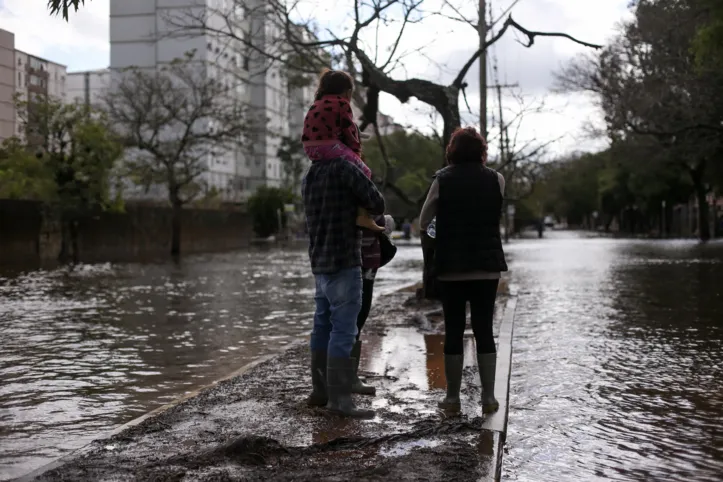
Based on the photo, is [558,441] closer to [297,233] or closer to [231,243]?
[231,243]

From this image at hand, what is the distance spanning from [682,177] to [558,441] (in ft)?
159

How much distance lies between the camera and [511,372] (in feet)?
23.2

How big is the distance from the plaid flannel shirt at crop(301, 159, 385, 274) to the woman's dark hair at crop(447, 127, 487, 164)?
0.67 meters

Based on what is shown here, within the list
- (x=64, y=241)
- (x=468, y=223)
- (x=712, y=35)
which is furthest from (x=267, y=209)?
(x=468, y=223)

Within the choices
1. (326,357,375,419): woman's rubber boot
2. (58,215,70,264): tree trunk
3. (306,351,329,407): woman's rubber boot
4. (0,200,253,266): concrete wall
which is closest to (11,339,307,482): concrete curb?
(306,351,329,407): woman's rubber boot

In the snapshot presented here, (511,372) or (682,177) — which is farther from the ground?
(682,177)

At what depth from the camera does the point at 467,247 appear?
5.09m

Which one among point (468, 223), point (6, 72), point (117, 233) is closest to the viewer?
point (468, 223)

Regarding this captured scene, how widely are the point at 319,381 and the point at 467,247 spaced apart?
4.03 feet

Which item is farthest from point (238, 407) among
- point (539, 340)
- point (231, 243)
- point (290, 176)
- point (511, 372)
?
point (290, 176)

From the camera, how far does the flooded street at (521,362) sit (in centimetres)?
476

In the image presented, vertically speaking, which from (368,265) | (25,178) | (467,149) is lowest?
(368,265)

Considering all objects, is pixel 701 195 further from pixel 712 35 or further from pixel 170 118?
pixel 712 35

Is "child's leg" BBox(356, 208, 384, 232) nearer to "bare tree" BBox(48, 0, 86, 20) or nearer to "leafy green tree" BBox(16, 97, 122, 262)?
"bare tree" BBox(48, 0, 86, 20)
